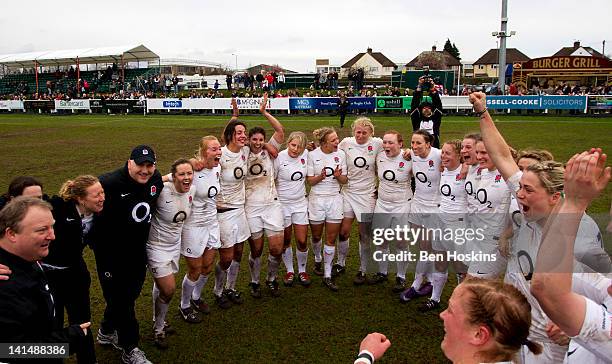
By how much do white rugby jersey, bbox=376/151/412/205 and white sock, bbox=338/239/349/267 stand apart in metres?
0.97

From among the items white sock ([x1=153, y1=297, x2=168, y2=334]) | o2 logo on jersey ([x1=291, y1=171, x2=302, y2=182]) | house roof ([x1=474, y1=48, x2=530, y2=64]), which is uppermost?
house roof ([x1=474, y1=48, x2=530, y2=64])

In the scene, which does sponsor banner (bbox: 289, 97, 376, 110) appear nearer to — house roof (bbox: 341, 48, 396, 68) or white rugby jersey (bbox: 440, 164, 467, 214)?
white rugby jersey (bbox: 440, 164, 467, 214)

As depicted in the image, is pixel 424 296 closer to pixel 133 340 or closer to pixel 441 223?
pixel 441 223

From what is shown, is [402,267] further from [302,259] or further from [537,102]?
[537,102]

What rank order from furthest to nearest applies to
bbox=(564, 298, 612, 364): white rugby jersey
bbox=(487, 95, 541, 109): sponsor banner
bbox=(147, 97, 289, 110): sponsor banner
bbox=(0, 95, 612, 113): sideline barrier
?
bbox=(147, 97, 289, 110): sponsor banner < bbox=(487, 95, 541, 109): sponsor banner < bbox=(0, 95, 612, 113): sideline barrier < bbox=(564, 298, 612, 364): white rugby jersey

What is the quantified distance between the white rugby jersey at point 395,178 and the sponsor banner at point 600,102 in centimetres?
2749

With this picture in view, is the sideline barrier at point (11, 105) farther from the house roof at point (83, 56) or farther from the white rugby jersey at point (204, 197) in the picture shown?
the white rugby jersey at point (204, 197)

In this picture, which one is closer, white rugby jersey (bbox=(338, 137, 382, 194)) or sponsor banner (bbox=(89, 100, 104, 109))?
white rugby jersey (bbox=(338, 137, 382, 194))

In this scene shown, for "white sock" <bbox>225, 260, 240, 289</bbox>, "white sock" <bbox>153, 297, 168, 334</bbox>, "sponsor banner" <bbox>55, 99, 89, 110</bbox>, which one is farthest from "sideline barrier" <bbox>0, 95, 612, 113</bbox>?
"white sock" <bbox>153, 297, 168, 334</bbox>

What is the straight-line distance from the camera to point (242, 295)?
21.7 ft

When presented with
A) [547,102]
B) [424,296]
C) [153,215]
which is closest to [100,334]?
[153,215]

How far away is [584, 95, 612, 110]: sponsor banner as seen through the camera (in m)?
28.2

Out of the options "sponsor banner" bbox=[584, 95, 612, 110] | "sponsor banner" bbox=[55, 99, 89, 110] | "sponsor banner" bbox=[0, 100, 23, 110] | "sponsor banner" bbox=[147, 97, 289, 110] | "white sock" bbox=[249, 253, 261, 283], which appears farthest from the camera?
"sponsor banner" bbox=[0, 100, 23, 110]

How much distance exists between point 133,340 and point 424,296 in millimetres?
3827
